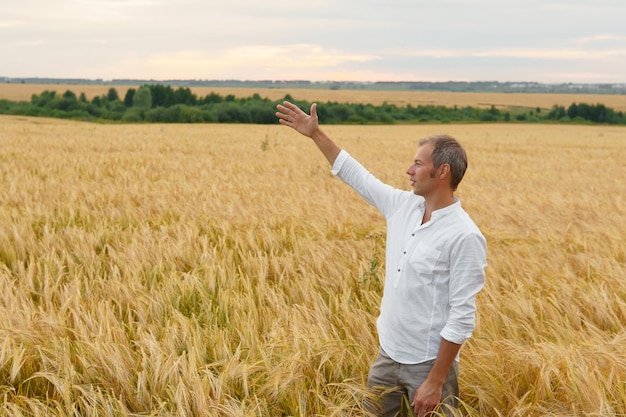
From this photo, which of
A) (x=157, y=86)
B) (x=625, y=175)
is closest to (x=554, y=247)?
(x=625, y=175)

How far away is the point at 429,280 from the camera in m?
2.23

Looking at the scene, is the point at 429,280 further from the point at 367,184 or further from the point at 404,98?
the point at 404,98

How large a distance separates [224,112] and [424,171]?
63766 millimetres

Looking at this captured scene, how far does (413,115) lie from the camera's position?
78.2 m

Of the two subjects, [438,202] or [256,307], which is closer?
[438,202]

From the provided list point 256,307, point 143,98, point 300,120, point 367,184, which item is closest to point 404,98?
point 143,98

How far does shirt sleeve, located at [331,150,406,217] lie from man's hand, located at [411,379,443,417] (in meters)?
0.81

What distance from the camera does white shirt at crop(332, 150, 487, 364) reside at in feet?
6.98

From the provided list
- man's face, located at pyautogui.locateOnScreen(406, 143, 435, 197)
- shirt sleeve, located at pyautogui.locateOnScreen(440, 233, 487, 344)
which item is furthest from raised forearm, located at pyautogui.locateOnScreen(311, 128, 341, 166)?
shirt sleeve, located at pyautogui.locateOnScreen(440, 233, 487, 344)

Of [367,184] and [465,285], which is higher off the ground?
[367,184]

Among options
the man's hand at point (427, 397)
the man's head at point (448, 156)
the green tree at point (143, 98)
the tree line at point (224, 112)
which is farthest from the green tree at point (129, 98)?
the man's hand at point (427, 397)

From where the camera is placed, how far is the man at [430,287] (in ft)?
7.00

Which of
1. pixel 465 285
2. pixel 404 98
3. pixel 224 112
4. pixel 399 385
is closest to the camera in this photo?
pixel 465 285

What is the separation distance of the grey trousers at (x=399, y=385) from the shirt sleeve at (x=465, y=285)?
25cm
